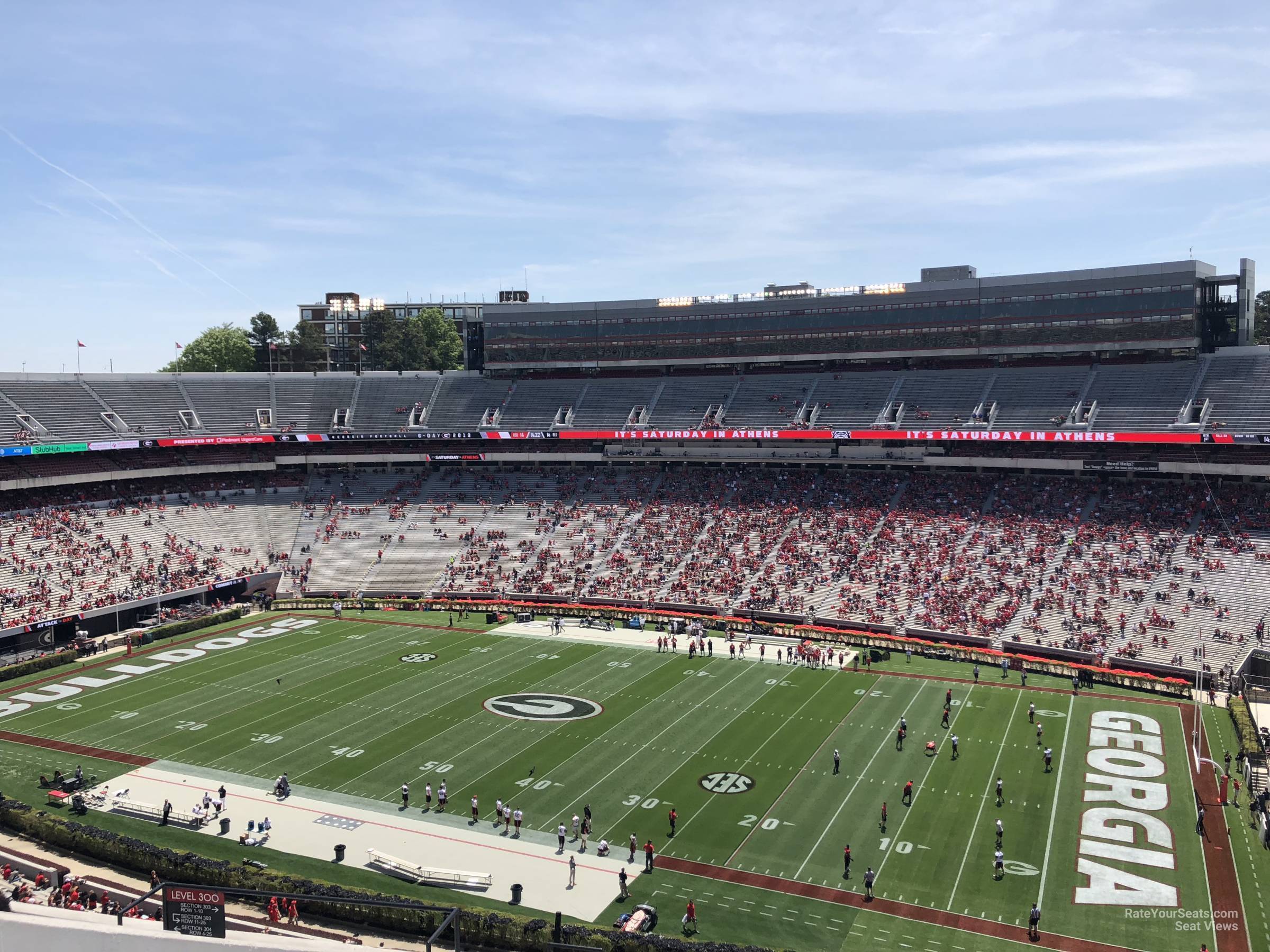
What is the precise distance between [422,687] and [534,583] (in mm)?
19095

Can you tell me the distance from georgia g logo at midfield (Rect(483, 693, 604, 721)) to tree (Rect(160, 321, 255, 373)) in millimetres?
79146

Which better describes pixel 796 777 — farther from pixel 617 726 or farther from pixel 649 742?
pixel 617 726

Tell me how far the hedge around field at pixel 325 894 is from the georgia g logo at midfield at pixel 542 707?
14.3 m

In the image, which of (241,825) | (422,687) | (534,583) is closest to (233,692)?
(422,687)

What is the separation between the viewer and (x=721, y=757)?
114ft

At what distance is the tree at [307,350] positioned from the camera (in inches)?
4225

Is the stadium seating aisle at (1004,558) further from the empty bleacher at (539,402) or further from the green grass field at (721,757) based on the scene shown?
the empty bleacher at (539,402)

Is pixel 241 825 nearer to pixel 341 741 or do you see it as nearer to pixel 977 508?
pixel 341 741

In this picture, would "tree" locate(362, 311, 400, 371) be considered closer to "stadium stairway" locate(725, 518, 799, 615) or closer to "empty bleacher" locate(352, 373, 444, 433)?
"empty bleacher" locate(352, 373, 444, 433)

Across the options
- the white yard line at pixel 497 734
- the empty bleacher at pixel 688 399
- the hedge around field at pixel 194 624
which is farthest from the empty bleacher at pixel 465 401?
the white yard line at pixel 497 734

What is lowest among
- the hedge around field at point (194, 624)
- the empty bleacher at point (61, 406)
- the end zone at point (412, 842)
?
the end zone at point (412, 842)

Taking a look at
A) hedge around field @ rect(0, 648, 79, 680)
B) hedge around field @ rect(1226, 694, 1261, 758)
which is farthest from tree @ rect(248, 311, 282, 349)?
hedge around field @ rect(1226, 694, 1261, 758)

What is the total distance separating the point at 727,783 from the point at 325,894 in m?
13.6

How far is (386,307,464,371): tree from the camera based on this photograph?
347 feet
